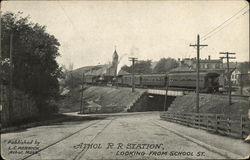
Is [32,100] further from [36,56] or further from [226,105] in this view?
[226,105]

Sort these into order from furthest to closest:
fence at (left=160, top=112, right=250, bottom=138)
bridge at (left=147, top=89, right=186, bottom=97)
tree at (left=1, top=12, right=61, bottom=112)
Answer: bridge at (left=147, top=89, right=186, bottom=97) → tree at (left=1, top=12, right=61, bottom=112) → fence at (left=160, top=112, right=250, bottom=138)

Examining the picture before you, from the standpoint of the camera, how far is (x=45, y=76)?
3072cm

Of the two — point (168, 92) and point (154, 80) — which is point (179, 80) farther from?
point (154, 80)

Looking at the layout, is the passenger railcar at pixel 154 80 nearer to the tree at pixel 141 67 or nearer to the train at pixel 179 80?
A: the train at pixel 179 80

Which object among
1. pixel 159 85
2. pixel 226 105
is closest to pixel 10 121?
pixel 226 105

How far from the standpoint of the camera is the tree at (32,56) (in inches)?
1037

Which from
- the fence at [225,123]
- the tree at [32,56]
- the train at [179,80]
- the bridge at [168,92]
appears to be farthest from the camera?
the bridge at [168,92]

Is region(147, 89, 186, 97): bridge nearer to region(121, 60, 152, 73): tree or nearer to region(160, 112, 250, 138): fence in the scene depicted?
region(160, 112, 250, 138): fence

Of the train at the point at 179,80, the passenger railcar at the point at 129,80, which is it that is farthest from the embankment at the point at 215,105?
the passenger railcar at the point at 129,80

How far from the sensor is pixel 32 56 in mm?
28312

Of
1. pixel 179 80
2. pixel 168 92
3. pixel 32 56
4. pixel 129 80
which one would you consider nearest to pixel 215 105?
pixel 179 80

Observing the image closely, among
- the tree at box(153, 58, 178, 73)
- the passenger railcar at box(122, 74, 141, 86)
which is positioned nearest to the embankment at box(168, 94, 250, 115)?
the passenger railcar at box(122, 74, 141, 86)

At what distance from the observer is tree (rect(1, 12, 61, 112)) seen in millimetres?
26344

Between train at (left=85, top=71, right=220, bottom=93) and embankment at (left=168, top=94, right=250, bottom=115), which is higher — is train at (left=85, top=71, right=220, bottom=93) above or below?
above
